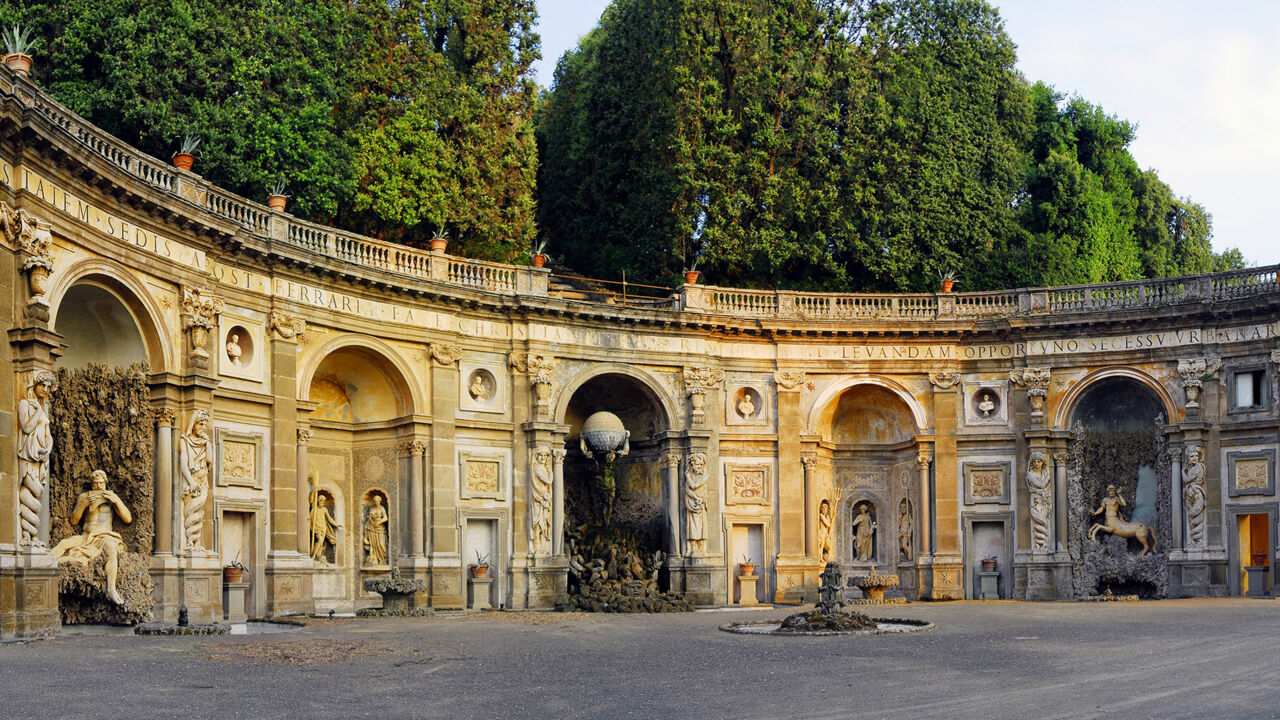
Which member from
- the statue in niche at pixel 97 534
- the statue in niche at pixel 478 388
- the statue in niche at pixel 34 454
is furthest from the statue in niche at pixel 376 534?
the statue in niche at pixel 34 454

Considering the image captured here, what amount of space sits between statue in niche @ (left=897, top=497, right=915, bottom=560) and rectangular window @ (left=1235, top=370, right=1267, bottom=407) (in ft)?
31.6

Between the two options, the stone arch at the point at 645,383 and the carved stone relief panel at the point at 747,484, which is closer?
the stone arch at the point at 645,383

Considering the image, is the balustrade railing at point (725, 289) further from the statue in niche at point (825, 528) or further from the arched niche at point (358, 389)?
the statue in niche at point (825, 528)

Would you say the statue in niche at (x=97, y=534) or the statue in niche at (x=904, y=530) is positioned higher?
the statue in niche at (x=97, y=534)

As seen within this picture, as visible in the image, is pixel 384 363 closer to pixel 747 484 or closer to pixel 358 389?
pixel 358 389

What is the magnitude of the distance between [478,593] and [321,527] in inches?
171

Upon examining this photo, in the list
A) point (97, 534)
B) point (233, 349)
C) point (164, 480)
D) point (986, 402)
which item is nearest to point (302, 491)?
point (233, 349)

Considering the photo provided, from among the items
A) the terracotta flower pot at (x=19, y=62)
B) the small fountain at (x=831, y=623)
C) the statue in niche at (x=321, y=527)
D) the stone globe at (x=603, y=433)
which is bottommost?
the small fountain at (x=831, y=623)

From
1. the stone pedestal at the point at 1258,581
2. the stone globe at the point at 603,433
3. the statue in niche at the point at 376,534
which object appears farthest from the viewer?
the stone globe at the point at 603,433

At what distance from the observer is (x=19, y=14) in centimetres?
3253

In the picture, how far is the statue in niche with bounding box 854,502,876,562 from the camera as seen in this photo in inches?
1597

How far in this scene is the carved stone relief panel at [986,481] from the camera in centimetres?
3859

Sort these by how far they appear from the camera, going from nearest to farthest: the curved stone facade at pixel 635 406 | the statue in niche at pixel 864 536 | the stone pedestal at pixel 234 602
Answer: the curved stone facade at pixel 635 406 → the stone pedestal at pixel 234 602 → the statue in niche at pixel 864 536

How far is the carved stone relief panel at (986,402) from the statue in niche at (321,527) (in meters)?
18.3
